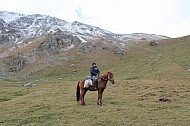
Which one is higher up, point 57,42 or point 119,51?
point 57,42

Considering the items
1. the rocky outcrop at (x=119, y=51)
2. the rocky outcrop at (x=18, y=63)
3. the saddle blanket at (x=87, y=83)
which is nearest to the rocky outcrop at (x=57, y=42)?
the rocky outcrop at (x=18, y=63)

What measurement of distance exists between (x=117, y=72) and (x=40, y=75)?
21567 millimetres

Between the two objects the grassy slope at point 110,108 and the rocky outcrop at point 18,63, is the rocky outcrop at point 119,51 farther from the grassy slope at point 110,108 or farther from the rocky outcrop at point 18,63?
the grassy slope at point 110,108

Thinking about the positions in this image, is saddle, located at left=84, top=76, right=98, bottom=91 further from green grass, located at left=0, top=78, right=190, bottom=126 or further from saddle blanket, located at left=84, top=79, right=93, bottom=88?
green grass, located at left=0, top=78, right=190, bottom=126

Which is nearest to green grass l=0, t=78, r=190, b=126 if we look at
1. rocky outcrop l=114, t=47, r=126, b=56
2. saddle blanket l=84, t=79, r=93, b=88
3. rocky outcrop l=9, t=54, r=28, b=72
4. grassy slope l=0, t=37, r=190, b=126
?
grassy slope l=0, t=37, r=190, b=126

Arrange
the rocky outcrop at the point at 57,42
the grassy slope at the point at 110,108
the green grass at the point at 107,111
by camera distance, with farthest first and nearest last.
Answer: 1. the rocky outcrop at the point at 57,42
2. the grassy slope at the point at 110,108
3. the green grass at the point at 107,111

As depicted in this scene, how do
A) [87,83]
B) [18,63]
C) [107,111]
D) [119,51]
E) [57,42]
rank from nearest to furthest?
[107,111]
[87,83]
[18,63]
[119,51]
[57,42]

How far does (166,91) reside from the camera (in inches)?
1585

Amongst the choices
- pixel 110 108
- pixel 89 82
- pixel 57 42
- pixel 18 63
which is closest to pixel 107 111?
pixel 110 108

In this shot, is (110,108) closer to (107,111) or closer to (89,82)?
(107,111)

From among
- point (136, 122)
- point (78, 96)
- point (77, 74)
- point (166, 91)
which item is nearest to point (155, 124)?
point (136, 122)

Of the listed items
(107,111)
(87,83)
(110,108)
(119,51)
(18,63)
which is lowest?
(107,111)

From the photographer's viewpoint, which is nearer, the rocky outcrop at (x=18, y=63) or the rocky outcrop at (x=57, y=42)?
the rocky outcrop at (x=18, y=63)

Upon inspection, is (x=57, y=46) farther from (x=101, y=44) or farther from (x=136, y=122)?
(x=136, y=122)
